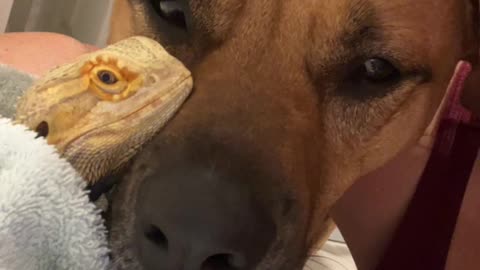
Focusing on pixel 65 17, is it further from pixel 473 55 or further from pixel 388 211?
pixel 473 55

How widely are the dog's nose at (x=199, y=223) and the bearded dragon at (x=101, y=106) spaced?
7cm

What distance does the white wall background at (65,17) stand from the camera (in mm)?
2385

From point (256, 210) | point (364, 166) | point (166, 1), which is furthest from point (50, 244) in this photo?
point (364, 166)

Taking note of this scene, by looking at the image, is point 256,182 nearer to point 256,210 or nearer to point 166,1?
point 256,210

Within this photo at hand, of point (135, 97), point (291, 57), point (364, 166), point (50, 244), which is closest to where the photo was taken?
point (50, 244)

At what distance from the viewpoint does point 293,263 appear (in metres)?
1.01

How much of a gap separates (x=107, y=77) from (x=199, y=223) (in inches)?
8.5

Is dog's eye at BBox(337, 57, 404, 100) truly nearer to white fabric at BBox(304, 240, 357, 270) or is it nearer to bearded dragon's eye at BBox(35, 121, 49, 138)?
bearded dragon's eye at BBox(35, 121, 49, 138)

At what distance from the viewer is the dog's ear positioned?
1336mm

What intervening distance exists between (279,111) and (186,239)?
35 cm

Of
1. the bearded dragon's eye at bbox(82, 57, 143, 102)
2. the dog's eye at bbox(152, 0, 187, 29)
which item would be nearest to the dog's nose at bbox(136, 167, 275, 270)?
the bearded dragon's eye at bbox(82, 57, 143, 102)

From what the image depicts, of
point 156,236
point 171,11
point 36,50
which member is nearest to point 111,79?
point 156,236

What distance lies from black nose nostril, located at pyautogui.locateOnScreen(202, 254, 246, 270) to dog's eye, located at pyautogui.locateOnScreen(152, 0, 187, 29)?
1.58 feet

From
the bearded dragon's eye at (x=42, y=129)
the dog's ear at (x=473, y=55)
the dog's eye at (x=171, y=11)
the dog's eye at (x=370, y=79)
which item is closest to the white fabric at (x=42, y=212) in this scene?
the bearded dragon's eye at (x=42, y=129)
